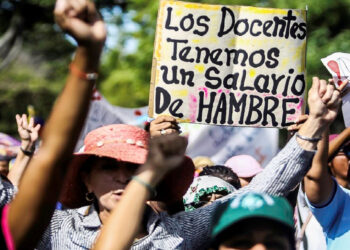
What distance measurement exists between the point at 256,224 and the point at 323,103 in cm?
72

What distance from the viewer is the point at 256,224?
8.46ft

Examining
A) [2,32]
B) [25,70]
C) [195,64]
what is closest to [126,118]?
[195,64]

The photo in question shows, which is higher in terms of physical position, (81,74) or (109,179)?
(81,74)

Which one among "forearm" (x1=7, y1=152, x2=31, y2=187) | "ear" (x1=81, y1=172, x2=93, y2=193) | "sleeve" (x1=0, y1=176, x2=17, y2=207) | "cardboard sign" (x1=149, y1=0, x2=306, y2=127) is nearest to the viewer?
"sleeve" (x1=0, y1=176, x2=17, y2=207)

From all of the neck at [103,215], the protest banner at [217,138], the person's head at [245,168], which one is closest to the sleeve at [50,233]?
the neck at [103,215]

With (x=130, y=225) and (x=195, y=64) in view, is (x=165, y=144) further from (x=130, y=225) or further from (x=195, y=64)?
(x=195, y=64)

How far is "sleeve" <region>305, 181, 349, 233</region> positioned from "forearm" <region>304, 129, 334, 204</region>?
4 centimetres

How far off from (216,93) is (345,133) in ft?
2.51

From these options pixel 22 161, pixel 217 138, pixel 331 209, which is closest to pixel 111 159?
pixel 331 209

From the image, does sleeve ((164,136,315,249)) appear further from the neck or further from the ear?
the ear

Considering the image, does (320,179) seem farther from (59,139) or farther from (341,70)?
(59,139)

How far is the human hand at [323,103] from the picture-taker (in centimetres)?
306

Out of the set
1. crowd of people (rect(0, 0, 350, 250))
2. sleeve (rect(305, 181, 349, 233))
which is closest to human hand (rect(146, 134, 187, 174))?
crowd of people (rect(0, 0, 350, 250))

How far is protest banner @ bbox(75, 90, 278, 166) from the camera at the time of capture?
8250 mm
